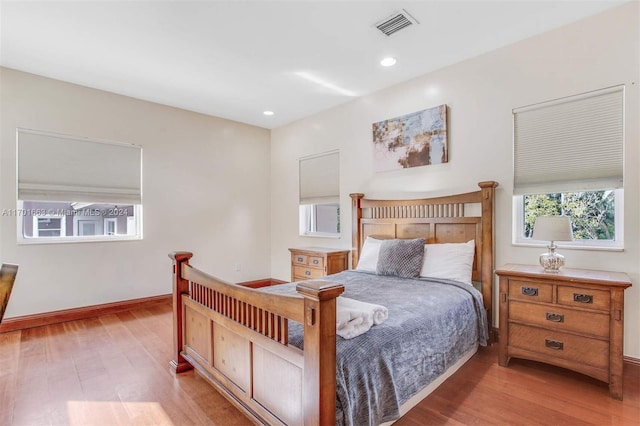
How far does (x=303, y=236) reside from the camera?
4.90 metres

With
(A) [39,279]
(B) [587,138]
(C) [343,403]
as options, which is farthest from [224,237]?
(B) [587,138]

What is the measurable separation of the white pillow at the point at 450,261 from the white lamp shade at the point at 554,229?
605 millimetres

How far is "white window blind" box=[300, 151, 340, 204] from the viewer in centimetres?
444

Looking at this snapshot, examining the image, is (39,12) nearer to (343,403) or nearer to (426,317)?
(343,403)

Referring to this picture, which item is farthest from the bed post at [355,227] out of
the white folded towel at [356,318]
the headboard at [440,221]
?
the white folded towel at [356,318]

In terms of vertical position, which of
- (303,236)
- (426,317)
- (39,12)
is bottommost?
(426,317)

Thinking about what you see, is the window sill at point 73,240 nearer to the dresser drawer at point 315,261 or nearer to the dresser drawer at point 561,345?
the dresser drawer at point 315,261

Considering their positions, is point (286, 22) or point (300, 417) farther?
point (286, 22)

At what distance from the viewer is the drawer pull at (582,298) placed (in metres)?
2.11

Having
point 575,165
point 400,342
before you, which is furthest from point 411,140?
point 400,342

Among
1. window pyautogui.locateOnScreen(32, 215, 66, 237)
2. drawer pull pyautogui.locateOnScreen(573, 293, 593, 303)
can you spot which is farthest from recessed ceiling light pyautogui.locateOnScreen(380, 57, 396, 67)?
window pyautogui.locateOnScreen(32, 215, 66, 237)

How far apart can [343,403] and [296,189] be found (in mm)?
3899

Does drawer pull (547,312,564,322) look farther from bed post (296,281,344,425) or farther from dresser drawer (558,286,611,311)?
bed post (296,281,344,425)

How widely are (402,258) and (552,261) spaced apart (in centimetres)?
113
